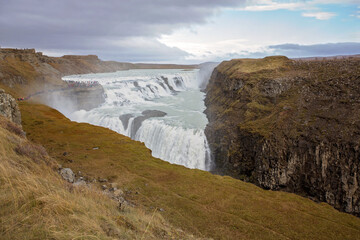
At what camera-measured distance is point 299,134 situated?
1948cm

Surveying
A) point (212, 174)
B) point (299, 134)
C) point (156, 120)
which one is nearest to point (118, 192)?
point (212, 174)

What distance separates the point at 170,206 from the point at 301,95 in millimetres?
20241

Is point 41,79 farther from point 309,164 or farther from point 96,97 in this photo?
point 309,164

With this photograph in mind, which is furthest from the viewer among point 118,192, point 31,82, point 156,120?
point 31,82

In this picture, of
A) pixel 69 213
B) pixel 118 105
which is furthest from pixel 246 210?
pixel 118 105

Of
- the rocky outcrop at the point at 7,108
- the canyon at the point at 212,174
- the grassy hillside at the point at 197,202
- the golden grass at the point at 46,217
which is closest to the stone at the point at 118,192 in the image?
the canyon at the point at 212,174

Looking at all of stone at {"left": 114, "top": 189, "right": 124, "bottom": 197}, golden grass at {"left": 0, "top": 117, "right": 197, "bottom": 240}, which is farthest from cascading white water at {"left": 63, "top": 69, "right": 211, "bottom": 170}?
golden grass at {"left": 0, "top": 117, "right": 197, "bottom": 240}

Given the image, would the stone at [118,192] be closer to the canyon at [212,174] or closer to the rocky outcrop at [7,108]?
the canyon at [212,174]

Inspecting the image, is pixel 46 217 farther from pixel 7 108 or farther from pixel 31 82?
pixel 31 82

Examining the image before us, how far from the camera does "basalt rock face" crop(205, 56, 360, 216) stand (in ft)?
56.0

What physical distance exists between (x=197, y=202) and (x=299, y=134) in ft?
42.6

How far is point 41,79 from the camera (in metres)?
48.9

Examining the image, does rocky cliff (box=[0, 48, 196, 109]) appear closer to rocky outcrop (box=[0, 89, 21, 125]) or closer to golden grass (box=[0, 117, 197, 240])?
rocky outcrop (box=[0, 89, 21, 125])

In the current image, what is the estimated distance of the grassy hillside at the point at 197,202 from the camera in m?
9.06
